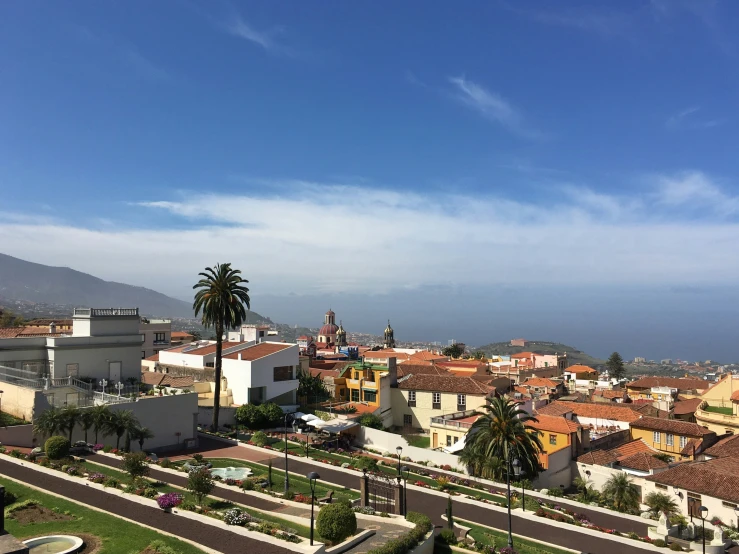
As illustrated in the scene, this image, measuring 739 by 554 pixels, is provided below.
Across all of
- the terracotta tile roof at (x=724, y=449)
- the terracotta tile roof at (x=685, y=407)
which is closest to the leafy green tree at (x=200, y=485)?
the terracotta tile roof at (x=724, y=449)

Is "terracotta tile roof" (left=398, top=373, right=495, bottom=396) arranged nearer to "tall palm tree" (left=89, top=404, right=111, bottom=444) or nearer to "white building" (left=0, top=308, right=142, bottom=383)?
"white building" (left=0, top=308, right=142, bottom=383)

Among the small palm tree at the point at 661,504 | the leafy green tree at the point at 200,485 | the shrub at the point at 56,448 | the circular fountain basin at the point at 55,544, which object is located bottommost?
the small palm tree at the point at 661,504

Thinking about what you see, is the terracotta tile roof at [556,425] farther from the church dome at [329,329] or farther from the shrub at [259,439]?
the church dome at [329,329]

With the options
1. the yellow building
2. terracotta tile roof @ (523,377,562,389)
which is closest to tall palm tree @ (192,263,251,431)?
the yellow building

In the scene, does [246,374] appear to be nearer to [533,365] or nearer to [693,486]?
[693,486]

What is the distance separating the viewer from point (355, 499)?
81.7 feet

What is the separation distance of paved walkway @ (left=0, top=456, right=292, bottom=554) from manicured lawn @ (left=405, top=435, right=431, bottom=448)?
28.7 metres

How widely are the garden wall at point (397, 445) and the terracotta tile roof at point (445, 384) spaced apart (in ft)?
32.3

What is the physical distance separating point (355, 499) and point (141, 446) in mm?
13836

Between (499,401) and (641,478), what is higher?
(499,401)

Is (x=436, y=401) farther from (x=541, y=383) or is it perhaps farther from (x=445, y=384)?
(x=541, y=383)

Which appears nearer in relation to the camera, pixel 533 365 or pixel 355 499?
pixel 355 499

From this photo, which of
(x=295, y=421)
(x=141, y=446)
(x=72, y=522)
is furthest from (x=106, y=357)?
(x=72, y=522)

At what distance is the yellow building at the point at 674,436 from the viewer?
43.6 metres
